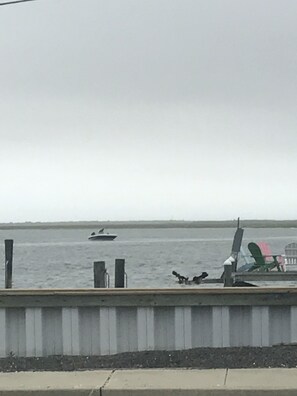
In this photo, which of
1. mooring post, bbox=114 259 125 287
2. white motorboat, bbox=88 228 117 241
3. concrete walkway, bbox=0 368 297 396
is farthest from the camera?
white motorboat, bbox=88 228 117 241

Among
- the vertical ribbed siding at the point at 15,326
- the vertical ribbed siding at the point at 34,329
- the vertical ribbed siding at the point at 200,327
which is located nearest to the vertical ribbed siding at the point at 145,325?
the vertical ribbed siding at the point at 200,327

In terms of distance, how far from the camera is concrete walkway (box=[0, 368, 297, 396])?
23.2 ft

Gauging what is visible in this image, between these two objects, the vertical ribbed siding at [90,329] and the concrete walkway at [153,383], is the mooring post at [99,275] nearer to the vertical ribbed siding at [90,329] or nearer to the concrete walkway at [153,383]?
the vertical ribbed siding at [90,329]

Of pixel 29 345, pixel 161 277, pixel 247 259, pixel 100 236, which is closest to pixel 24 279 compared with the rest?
pixel 161 277

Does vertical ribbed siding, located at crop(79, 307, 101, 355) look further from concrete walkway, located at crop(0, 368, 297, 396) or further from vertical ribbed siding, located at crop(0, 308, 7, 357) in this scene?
concrete walkway, located at crop(0, 368, 297, 396)

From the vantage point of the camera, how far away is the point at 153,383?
7348 millimetres

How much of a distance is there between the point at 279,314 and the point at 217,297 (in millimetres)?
836

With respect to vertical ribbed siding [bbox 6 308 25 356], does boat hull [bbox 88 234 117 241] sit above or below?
below

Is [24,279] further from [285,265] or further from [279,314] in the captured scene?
[279,314]

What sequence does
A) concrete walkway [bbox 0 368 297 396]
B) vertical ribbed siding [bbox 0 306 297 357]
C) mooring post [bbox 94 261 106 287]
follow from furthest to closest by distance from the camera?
mooring post [bbox 94 261 106 287] → vertical ribbed siding [bbox 0 306 297 357] → concrete walkway [bbox 0 368 297 396]

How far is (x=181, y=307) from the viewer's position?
9.61 m

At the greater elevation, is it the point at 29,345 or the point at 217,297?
the point at 217,297

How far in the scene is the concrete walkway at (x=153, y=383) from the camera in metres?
7.07

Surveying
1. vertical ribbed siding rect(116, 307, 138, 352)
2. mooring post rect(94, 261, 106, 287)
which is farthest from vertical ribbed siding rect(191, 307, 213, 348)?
mooring post rect(94, 261, 106, 287)
